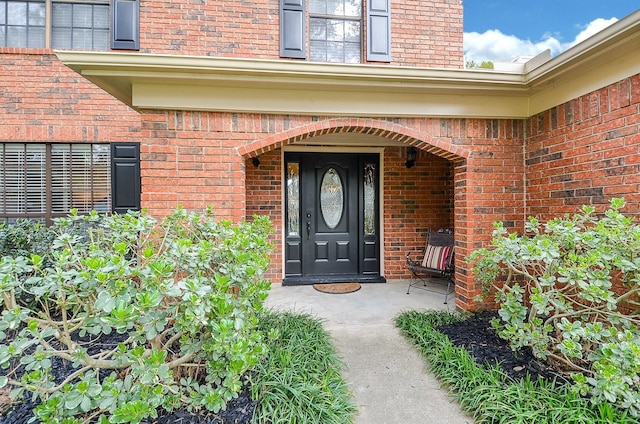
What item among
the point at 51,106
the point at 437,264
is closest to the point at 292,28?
the point at 51,106

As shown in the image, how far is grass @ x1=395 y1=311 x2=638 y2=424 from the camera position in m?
1.98

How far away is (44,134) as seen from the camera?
4.54 metres

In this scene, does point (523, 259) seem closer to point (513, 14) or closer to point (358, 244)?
point (358, 244)

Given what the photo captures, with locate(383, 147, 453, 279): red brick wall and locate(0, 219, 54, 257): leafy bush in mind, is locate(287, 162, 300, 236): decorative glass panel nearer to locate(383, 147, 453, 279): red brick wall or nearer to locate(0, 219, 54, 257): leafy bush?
locate(383, 147, 453, 279): red brick wall

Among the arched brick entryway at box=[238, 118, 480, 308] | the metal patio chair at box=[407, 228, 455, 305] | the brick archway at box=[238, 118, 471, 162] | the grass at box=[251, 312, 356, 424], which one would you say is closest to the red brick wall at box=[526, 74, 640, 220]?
the brick archway at box=[238, 118, 471, 162]

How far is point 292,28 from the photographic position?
4641 millimetres

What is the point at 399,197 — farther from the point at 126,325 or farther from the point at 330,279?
the point at 126,325

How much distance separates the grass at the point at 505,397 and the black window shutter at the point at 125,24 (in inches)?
210

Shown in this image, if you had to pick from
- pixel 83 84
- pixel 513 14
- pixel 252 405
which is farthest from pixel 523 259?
pixel 513 14

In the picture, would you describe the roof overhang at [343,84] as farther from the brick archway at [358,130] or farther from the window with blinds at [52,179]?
the window with blinds at [52,179]

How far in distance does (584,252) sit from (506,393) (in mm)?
1305

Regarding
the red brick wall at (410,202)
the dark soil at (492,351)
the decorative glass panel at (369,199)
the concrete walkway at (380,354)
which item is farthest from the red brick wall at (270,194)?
the dark soil at (492,351)

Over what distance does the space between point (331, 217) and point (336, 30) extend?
117 inches

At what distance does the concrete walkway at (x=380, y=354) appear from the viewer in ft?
7.34
